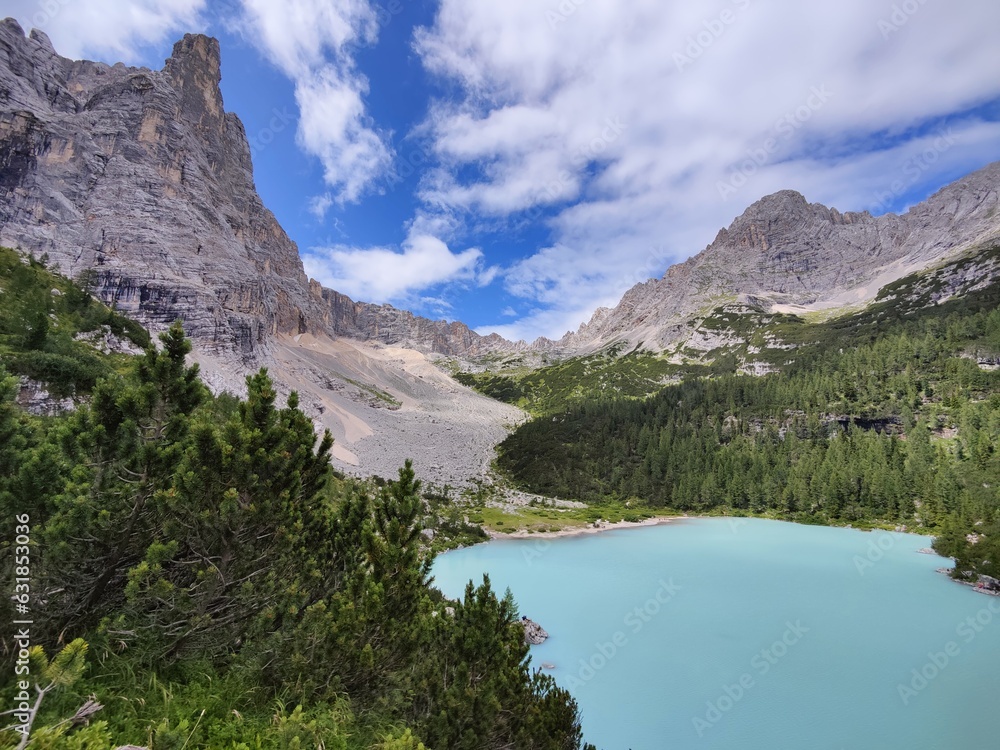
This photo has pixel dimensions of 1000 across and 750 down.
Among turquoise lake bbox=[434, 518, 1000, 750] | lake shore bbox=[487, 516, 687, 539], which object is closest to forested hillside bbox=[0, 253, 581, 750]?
turquoise lake bbox=[434, 518, 1000, 750]

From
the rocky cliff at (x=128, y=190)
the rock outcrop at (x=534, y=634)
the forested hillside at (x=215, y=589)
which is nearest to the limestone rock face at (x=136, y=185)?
the rocky cliff at (x=128, y=190)

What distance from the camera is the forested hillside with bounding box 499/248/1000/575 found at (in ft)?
189

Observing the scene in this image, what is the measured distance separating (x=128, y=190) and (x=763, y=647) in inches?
4191

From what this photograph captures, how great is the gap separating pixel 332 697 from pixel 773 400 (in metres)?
107

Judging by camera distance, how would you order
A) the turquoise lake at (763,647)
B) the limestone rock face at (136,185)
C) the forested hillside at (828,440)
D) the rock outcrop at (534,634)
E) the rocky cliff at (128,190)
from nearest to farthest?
the turquoise lake at (763,647)
the rock outcrop at (534,634)
the forested hillside at (828,440)
the rocky cliff at (128,190)
the limestone rock face at (136,185)

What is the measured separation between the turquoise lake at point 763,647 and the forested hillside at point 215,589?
10.6m

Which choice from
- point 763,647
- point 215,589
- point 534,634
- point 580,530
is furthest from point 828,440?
point 215,589

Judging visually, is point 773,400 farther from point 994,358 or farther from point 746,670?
point 746,670

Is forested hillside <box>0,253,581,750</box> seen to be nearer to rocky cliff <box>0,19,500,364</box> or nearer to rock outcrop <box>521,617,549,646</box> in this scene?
rock outcrop <box>521,617,549,646</box>

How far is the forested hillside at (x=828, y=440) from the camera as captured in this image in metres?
57.8

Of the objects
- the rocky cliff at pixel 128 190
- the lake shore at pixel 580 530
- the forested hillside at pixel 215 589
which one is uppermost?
the rocky cliff at pixel 128 190

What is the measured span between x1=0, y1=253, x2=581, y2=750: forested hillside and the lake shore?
41582 mm

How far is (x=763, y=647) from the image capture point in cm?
1947

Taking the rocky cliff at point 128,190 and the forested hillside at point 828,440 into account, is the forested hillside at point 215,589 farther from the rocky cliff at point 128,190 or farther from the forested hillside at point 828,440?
the rocky cliff at point 128,190
